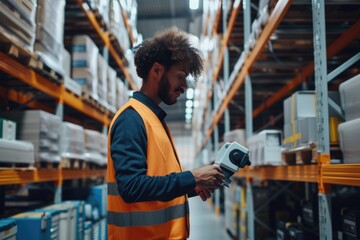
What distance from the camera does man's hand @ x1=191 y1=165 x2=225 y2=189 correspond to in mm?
2010

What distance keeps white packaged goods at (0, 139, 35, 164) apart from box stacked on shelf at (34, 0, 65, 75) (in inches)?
33.7

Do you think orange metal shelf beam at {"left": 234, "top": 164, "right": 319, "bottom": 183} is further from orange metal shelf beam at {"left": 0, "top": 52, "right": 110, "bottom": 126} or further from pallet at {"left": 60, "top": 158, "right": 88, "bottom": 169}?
orange metal shelf beam at {"left": 0, "top": 52, "right": 110, "bottom": 126}

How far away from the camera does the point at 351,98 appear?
9.38 feet

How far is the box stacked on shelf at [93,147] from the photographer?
5.73 meters

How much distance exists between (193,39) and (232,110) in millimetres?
7962

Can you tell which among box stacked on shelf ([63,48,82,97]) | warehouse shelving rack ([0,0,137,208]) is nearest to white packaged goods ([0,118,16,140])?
warehouse shelving rack ([0,0,137,208])

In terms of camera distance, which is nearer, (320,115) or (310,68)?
(320,115)

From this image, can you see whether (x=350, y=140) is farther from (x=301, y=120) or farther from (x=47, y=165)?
(x=47, y=165)

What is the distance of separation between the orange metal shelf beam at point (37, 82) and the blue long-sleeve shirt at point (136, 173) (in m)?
1.57

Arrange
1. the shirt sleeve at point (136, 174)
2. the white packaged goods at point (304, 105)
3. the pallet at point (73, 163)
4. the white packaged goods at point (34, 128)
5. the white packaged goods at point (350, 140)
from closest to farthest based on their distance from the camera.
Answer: the shirt sleeve at point (136, 174)
the white packaged goods at point (350, 140)
the white packaged goods at point (304, 105)
the white packaged goods at point (34, 128)
the pallet at point (73, 163)

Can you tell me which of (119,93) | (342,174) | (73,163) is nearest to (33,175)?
(73,163)

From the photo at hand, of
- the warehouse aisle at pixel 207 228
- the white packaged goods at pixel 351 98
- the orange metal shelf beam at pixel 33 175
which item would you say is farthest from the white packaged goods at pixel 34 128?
the warehouse aisle at pixel 207 228

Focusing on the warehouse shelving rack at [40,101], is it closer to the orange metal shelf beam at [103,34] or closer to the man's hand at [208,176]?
the orange metal shelf beam at [103,34]

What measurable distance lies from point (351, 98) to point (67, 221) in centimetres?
294
